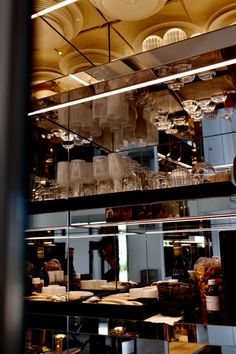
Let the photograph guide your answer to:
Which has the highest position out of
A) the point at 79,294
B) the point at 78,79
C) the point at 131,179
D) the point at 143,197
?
the point at 78,79

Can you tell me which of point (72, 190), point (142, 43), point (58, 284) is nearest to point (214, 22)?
point (142, 43)

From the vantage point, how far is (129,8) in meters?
0.90

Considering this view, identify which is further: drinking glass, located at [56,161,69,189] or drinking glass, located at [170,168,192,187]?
drinking glass, located at [56,161,69,189]

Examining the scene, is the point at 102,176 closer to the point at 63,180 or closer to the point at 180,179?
the point at 63,180

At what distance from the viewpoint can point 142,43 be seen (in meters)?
1.03

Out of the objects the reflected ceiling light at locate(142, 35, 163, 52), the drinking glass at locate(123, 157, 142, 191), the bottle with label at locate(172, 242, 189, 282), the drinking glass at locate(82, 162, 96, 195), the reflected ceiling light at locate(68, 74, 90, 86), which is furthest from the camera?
the bottle with label at locate(172, 242, 189, 282)

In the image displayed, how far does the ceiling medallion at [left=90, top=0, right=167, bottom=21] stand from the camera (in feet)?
2.87

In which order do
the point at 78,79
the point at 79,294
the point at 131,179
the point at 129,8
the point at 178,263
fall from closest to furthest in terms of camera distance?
1. the point at 129,8
2. the point at 78,79
3. the point at 131,179
4. the point at 79,294
5. the point at 178,263


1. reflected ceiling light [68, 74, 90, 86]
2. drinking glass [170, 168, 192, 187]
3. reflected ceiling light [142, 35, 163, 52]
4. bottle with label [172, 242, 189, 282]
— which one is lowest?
bottle with label [172, 242, 189, 282]

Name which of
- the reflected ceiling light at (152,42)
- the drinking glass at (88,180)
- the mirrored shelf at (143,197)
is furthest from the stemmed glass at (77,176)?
the reflected ceiling light at (152,42)

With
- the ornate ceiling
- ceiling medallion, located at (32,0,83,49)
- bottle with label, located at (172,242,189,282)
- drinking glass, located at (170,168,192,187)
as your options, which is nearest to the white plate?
bottle with label, located at (172,242,189,282)

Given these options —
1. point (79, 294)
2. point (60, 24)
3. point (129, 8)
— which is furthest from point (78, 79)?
point (79, 294)

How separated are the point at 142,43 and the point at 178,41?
12 cm

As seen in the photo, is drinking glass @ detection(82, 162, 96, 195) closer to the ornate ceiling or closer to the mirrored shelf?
the mirrored shelf
